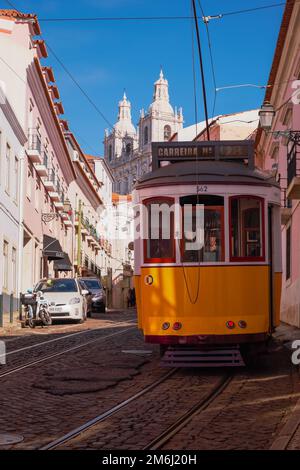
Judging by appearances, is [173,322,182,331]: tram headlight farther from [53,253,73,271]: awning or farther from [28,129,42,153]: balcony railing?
[53,253,73,271]: awning

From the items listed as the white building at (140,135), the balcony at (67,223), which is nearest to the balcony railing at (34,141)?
the balcony at (67,223)

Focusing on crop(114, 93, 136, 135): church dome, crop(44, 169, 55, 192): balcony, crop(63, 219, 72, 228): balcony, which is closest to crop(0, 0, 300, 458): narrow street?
crop(44, 169, 55, 192): balcony

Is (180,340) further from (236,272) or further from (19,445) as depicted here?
(19,445)

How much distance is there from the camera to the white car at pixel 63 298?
22.6 m

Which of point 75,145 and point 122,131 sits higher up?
point 122,131

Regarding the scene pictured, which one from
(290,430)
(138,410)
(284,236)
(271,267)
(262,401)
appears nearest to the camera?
(290,430)

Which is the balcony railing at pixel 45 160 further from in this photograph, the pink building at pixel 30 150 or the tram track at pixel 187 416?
the tram track at pixel 187 416

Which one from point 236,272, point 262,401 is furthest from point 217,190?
point 262,401

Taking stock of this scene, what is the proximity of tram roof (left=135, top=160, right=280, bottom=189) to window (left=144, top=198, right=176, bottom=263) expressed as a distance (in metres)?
0.33

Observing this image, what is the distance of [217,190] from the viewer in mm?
10875

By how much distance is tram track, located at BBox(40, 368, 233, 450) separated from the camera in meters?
6.35

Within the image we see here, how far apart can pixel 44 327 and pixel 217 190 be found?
11.8m

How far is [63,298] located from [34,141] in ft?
35.6

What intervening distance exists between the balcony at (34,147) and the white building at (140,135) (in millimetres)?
122113
